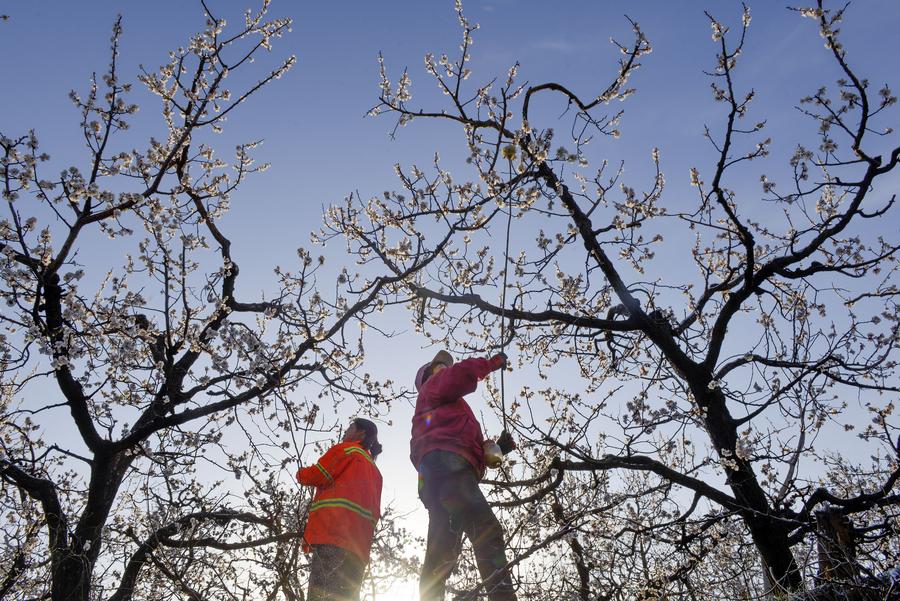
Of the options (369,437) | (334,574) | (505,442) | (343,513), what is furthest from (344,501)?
(505,442)

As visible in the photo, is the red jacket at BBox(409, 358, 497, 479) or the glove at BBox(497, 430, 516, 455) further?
the glove at BBox(497, 430, 516, 455)

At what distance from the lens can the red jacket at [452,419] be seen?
13.4 feet

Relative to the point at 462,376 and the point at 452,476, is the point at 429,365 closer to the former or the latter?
the point at 462,376

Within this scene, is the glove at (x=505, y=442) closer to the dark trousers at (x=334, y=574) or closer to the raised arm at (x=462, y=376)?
the raised arm at (x=462, y=376)

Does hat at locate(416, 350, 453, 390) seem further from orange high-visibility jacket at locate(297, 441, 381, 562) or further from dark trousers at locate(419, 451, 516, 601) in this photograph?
dark trousers at locate(419, 451, 516, 601)

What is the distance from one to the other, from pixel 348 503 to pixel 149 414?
10.0 feet

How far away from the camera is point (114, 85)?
587 centimetres

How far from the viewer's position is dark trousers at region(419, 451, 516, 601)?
3320 millimetres

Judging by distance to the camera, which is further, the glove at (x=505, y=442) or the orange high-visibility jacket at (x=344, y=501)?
the glove at (x=505, y=442)

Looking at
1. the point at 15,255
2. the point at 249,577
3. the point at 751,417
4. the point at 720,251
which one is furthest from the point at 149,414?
the point at 720,251

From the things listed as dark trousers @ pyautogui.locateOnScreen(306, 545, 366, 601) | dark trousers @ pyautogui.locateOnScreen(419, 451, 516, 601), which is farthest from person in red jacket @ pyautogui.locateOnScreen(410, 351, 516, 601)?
dark trousers @ pyautogui.locateOnScreen(306, 545, 366, 601)

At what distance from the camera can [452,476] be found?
12.7ft

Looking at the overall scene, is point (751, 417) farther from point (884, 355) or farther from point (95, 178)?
point (95, 178)

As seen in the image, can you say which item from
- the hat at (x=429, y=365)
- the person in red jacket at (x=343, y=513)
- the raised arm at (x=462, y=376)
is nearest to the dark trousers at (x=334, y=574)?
the person in red jacket at (x=343, y=513)
